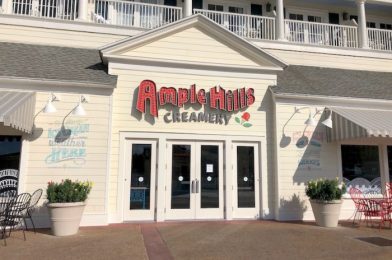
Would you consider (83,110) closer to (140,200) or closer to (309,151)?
(140,200)

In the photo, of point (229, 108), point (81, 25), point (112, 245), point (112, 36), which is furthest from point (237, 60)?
point (112, 245)

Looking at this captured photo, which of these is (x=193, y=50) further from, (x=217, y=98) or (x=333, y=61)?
(x=333, y=61)

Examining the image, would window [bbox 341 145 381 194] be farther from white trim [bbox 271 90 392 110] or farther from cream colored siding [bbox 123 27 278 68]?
cream colored siding [bbox 123 27 278 68]

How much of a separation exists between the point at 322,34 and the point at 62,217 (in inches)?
570

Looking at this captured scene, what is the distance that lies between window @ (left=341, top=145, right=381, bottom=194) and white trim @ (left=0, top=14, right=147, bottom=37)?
9.32m

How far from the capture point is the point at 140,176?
11.2 m

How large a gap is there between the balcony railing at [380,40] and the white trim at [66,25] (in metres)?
11.5

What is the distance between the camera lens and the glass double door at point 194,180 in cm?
1123

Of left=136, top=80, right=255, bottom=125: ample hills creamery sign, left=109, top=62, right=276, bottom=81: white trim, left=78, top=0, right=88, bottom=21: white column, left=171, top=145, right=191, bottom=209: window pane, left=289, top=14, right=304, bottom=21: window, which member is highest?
left=289, top=14, right=304, bottom=21: window

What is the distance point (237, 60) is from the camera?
1248 centimetres

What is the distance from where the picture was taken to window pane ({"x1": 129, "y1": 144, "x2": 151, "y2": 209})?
1102 cm

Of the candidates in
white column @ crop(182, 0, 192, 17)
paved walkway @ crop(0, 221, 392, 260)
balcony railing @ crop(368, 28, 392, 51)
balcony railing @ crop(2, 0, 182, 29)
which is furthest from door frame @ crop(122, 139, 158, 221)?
balcony railing @ crop(368, 28, 392, 51)

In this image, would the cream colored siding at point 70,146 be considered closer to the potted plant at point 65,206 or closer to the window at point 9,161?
the window at point 9,161

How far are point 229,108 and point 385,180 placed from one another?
609 cm
